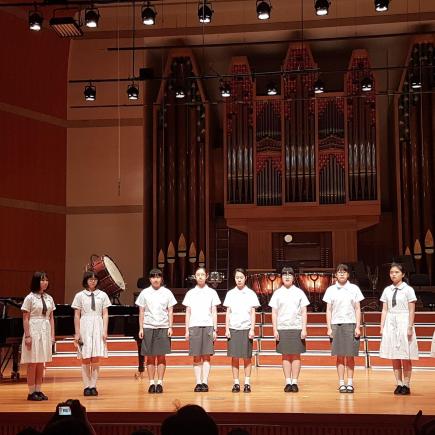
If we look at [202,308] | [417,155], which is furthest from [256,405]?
[417,155]

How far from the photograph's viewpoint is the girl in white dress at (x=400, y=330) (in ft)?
24.2

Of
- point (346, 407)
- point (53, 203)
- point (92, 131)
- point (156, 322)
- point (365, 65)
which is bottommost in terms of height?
point (346, 407)

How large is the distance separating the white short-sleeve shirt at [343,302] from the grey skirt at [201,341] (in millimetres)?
1292

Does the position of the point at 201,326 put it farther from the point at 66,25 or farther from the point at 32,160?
the point at 32,160

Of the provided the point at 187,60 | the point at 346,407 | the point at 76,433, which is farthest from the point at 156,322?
the point at 187,60

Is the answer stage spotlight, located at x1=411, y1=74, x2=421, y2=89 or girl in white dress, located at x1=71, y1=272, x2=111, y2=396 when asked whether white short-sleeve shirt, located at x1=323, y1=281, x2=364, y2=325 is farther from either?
stage spotlight, located at x1=411, y1=74, x2=421, y2=89

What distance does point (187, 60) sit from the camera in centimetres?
1510

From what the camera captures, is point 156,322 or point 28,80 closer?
point 156,322

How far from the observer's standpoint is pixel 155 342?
7.82 m

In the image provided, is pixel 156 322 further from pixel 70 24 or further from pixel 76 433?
pixel 76 433

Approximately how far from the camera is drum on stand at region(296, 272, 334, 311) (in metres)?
12.5

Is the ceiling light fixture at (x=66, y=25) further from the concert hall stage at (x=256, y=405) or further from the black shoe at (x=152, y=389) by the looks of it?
the black shoe at (x=152, y=389)

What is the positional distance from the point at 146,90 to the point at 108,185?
6.80 feet

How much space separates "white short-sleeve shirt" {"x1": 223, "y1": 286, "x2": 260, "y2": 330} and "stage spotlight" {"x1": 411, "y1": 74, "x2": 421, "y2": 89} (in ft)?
21.1
